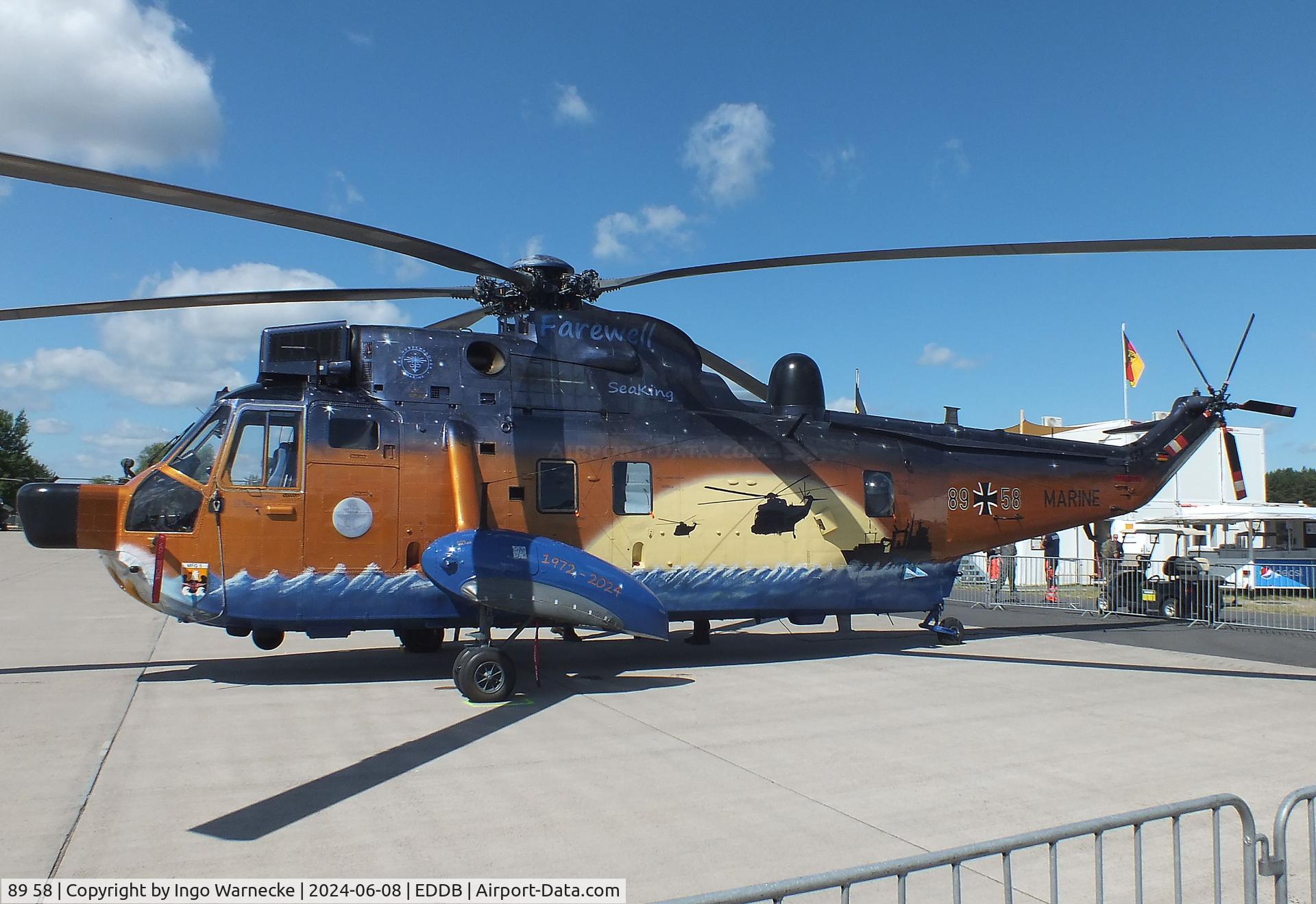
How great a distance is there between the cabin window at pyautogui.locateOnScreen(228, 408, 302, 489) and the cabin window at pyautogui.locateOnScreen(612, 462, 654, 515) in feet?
11.2

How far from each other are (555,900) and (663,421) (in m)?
7.01

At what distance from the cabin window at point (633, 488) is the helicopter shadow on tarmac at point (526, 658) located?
1918mm

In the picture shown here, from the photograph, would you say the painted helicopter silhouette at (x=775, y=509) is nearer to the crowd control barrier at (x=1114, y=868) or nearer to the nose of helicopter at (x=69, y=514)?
the crowd control barrier at (x=1114, y=868)

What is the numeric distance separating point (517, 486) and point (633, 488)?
54.5 inches

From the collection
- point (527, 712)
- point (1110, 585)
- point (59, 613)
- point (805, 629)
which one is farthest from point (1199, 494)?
point (59, 613)

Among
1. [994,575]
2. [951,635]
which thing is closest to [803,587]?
[951,635]

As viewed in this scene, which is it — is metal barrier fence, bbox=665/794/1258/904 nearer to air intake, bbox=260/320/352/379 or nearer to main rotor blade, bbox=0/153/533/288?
main rotor blade, bbox=0/153/533/288

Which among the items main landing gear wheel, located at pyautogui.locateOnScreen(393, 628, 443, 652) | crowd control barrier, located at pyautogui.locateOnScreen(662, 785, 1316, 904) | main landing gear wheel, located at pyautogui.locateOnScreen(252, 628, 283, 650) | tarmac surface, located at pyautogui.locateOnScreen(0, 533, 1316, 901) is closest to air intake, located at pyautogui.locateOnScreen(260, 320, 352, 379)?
main landing gear wheel, located at pyautogui.locateOnScreen(252, 628, 283, 650)

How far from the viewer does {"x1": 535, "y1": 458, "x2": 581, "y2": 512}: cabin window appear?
1007cm

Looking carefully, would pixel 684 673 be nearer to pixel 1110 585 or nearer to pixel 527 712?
pixel 527 712

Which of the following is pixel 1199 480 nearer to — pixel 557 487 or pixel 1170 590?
pixel 1170 590

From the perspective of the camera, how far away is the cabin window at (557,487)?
10.1m

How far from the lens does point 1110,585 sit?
18.7 metres

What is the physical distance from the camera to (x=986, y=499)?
12609 millimetres
